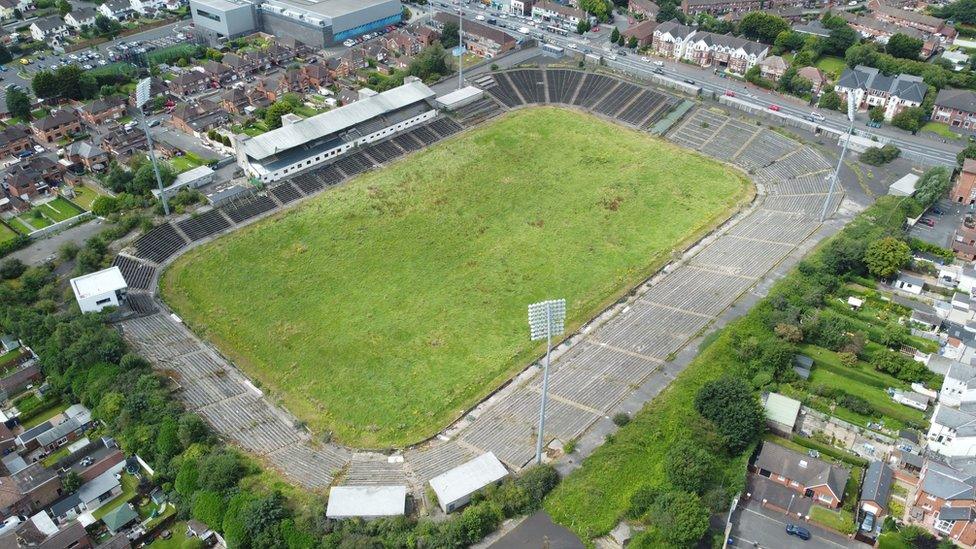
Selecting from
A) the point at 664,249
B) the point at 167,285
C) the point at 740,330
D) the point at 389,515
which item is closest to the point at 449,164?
the point at 664,249

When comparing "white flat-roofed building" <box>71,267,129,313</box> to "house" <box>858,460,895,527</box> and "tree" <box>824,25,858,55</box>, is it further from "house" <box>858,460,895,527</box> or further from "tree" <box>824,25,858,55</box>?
"tree" <box>824,25,858,55</box>

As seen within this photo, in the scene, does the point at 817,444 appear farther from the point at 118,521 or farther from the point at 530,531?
the point at 118,521

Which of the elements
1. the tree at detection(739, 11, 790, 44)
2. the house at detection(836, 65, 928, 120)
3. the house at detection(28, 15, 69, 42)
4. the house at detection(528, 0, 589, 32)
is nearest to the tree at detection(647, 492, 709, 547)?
the house at detection(836, 65, 928, 120)

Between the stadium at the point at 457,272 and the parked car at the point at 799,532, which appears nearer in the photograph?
the parked car at the point at 799,532

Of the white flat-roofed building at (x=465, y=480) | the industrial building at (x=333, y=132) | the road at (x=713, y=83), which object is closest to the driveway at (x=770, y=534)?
the white flat-roofed building at (x=465, y=480)

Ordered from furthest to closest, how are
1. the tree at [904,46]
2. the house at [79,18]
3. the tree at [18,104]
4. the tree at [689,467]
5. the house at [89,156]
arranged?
the house at [79,18] < the tree at [904,46] < the tree at [18,104] < the house at [89,156] < the tree at [689,467]

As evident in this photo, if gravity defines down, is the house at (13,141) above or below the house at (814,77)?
below

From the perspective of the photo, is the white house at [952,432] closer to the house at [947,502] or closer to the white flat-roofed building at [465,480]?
the house at [947,502]
